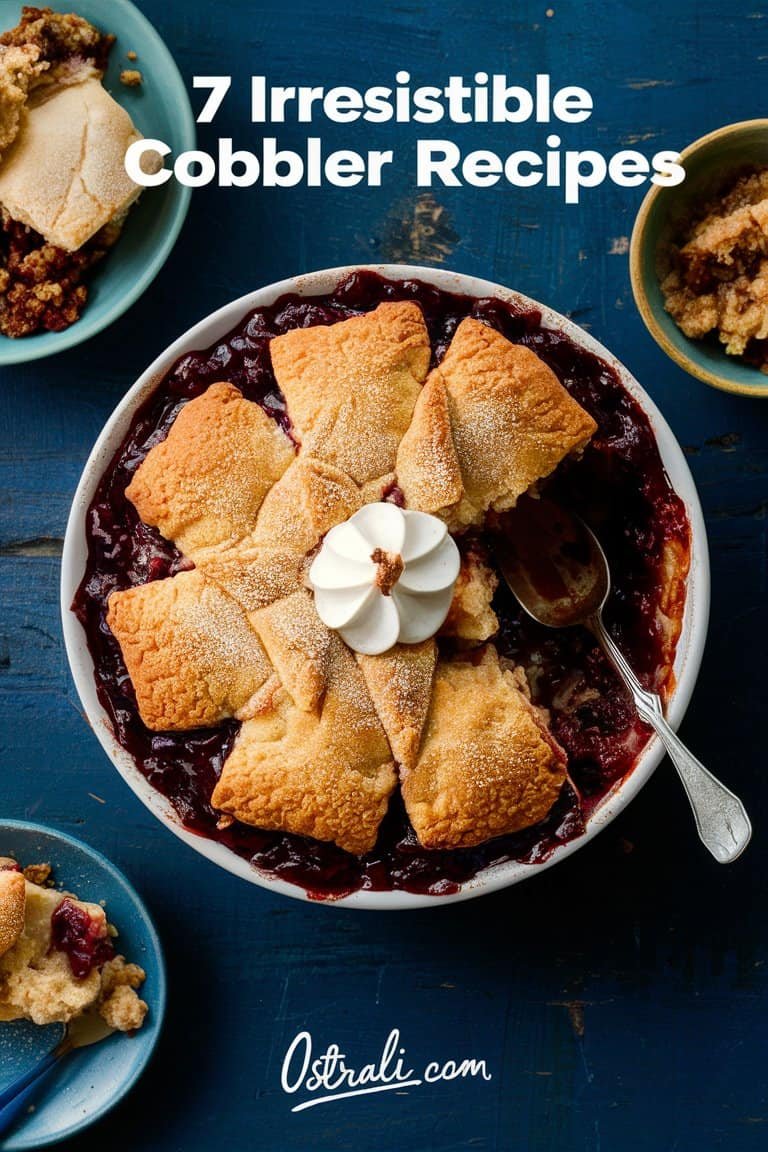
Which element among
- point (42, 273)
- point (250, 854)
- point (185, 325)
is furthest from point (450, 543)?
point (42, 273)

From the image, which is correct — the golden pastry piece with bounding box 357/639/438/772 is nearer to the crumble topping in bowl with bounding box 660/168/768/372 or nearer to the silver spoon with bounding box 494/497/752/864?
the silver spoon with bounding box 494/497/752/864

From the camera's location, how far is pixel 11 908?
10.3 feet

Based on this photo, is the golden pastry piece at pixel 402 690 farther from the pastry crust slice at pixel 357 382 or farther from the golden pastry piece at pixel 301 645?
the pastry crust slice at pixel 357 382

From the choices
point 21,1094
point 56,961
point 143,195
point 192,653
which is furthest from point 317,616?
point 21,1094

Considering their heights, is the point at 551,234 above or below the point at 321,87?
below

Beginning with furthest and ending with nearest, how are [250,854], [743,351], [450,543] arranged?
1. [743,351]
2. [250,854]
3. [450,543]

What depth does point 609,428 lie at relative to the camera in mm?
3008

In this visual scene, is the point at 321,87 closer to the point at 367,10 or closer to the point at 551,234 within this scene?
the point at 367,10

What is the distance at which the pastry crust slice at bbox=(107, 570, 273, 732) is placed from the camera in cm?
279

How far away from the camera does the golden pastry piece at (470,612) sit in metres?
2.80

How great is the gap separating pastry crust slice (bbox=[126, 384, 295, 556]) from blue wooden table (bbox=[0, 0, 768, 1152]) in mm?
Result: 716

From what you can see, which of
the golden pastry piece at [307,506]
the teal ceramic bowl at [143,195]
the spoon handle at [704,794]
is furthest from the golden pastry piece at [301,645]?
the teal ceramic bowl at [143,195]

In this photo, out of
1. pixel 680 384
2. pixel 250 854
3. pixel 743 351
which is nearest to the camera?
pixel 250 854

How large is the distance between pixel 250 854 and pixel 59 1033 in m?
0.89
